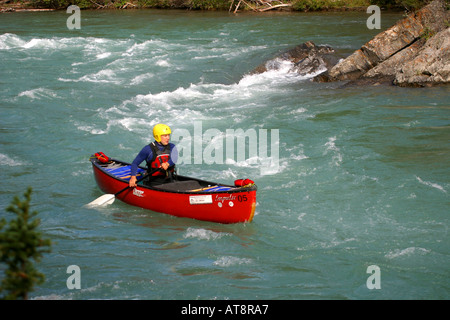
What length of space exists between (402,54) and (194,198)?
1081cm

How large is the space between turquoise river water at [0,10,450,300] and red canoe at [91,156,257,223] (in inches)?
8.3

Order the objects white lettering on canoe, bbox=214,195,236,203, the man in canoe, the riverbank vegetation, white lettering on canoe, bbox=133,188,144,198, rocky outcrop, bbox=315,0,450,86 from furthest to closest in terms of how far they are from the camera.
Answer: the riverbank vegetation
rocky outcrop, bbox=315,0,450,86
white lettering on canoe, bbox=133,188,144,198
the man in canoe
white lettering on canoe, bbox=214,195,236,203

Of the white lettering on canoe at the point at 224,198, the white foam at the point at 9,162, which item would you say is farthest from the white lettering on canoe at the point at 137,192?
the white foam at the point at 9,162

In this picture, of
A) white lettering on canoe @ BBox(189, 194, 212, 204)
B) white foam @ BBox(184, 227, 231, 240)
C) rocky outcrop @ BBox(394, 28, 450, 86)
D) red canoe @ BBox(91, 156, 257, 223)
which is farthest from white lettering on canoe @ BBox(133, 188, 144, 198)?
rocky outcrop @ BBox(394, 28, 450, 86)

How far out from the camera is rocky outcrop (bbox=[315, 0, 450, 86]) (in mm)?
15387

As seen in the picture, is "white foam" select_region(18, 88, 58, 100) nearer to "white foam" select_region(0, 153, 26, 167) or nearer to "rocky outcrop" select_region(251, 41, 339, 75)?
"white foam" select_region(0, 153, 26, 167)

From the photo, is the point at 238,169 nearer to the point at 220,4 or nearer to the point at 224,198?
the point at 224,198

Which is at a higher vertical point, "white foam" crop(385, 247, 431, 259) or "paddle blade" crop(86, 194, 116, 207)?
"paddle blade" crop(86, 194, 116, 207)

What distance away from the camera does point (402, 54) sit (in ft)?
53.4

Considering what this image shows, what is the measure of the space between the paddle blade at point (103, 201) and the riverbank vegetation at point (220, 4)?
19.8 m

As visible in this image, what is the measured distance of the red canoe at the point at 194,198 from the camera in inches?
316

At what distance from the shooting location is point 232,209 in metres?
8.11

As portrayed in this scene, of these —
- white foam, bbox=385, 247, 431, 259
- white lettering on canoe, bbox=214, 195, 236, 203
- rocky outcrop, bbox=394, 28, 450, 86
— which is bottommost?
white foam, bbox=385, 247, 431, 259

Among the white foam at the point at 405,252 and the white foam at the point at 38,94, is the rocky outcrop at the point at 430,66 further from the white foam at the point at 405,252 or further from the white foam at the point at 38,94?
the white foam at the point at 38,94
